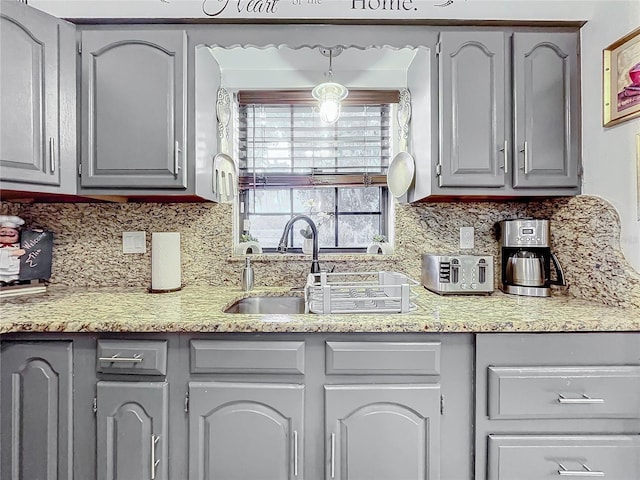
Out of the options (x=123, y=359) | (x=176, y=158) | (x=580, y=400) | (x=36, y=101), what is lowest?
(x=580, y=400)

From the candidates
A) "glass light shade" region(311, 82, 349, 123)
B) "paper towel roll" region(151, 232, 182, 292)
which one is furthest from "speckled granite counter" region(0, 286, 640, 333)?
"glass light shade" region(311, 82, 349, 123)

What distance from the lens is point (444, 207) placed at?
1.92 meters

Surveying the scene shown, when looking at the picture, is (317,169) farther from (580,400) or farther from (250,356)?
(580,400)

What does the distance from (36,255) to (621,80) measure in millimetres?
2772

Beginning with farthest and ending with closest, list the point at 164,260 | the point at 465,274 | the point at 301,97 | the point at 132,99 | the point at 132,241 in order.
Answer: the point at 301,97 < the point at 132,241 < the point at 164,260 < the point at 465,274 < the point at 132,99

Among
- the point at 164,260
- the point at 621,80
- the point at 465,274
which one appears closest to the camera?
the point at 621,80

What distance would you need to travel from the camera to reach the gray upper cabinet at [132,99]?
59.0 inches

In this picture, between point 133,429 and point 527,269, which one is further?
point 527,269

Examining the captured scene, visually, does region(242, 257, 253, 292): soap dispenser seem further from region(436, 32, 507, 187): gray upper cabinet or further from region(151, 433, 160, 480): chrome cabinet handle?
region(436, 32, 507, 187): gray upper cabinet

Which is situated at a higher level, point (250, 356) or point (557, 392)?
point (250, 356)

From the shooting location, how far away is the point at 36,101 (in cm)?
139

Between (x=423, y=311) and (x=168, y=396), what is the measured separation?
99 centimetres

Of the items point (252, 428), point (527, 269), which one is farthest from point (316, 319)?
point (527, 269)

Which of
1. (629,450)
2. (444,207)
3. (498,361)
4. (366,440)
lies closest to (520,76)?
(444,207)
